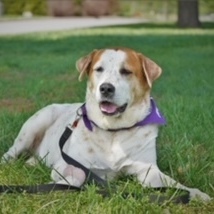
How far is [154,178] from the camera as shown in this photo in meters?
4.70

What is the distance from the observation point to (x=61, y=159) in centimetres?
492

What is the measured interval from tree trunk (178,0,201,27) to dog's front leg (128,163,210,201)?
2369 centimetres

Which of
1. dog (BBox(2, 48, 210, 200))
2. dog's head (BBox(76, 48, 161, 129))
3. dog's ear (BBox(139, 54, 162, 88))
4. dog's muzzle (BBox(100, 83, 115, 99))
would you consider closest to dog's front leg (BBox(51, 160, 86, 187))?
dog (BBox(2, 48, 210, 200))

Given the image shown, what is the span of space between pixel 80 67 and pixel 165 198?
4.00 ft

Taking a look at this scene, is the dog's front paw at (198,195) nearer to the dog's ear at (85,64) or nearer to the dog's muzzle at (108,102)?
the dog's muzzle at (108,102)

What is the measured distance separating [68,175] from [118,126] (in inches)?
19.6

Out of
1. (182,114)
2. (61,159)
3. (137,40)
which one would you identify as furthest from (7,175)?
(137,40)

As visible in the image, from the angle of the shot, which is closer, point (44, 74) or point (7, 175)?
point (7, 175)

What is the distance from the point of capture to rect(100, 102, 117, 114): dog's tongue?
4.68m

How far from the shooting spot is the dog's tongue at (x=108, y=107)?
4676 millimetres

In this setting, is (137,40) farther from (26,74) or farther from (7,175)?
(7,175)

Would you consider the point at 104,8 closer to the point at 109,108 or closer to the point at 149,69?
the point at 149,69

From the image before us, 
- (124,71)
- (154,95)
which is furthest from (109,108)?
(154,95)

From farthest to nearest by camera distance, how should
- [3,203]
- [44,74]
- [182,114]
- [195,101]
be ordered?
[44,74] < [195,101] < [182,114] < [3,203]
